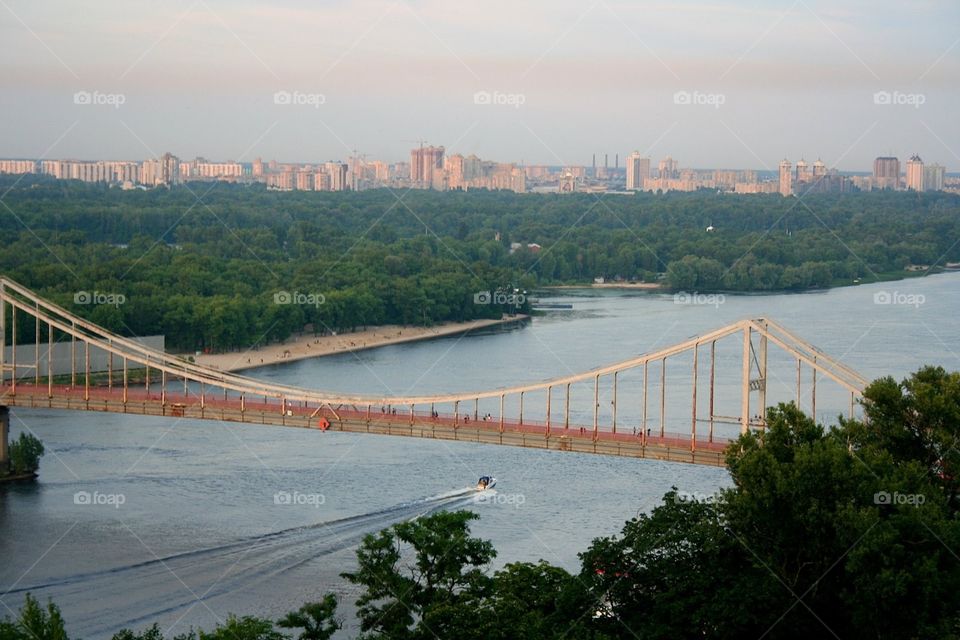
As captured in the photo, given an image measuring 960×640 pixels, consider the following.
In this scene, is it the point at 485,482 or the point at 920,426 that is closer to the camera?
the point at 920,426

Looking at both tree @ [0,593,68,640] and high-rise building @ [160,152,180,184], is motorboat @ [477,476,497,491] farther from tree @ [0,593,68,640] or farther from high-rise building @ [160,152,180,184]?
high-rise building @ [160,152,180,184]

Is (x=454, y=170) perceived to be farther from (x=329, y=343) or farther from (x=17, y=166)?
(x=329, y=343)

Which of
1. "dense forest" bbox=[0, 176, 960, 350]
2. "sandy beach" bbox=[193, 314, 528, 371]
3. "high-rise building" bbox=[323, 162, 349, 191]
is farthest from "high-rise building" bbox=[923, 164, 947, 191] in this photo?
"sandy beach" bbox=[193, 314, 528, 371]

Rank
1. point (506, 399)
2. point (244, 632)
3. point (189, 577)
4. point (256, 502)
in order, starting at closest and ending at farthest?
point (244, 632), point (189, 577), point (256, 502), point (506, 399)

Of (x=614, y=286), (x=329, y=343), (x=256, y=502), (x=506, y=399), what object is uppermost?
(x=614, y=286)

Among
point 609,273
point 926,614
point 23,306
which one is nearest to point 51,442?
point 23,306

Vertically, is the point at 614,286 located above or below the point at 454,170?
below

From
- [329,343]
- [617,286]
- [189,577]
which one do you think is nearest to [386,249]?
[617,286]

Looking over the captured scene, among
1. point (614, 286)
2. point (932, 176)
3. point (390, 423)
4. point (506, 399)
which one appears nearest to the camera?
point (390, 423)
